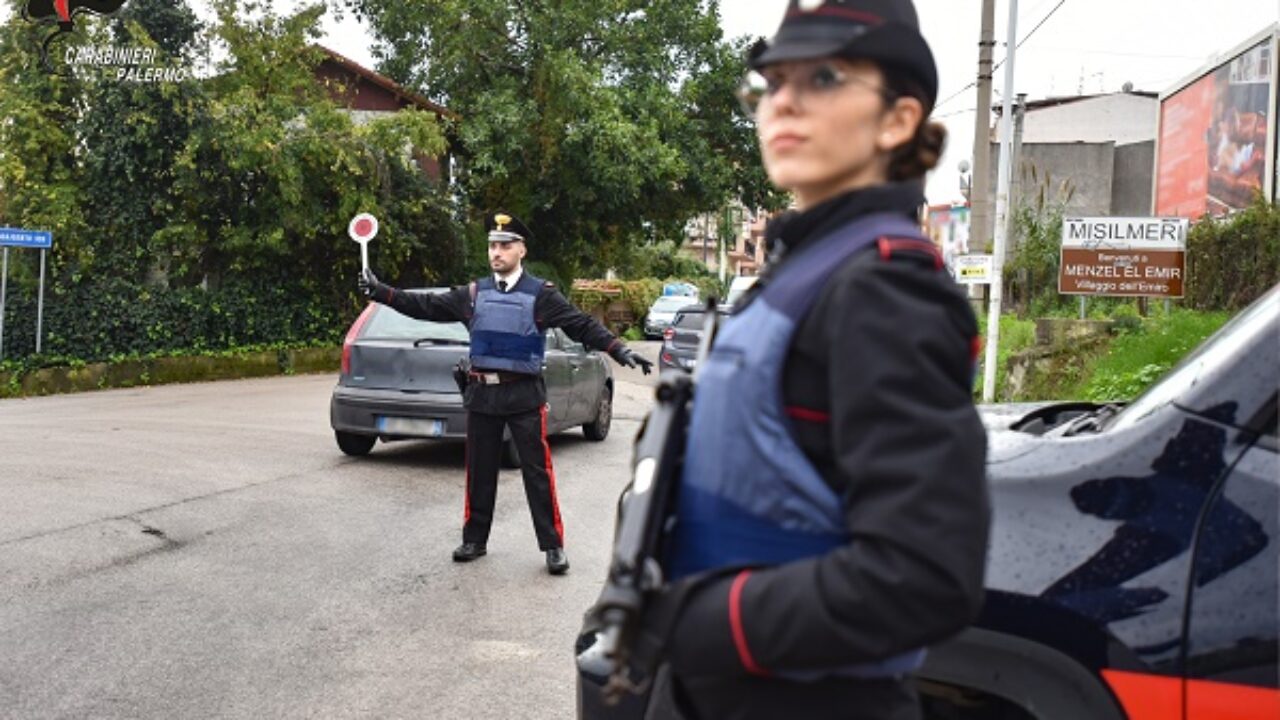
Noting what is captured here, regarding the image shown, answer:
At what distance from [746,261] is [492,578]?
121 meters

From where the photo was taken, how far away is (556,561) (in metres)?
6.92

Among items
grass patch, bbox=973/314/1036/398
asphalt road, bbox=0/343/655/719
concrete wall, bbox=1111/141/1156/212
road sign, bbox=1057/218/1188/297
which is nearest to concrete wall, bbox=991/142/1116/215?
concrete wall, bbox=1111/141/1156/212

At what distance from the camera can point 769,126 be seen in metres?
1.74

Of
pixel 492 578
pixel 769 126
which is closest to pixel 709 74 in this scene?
pixel 492 578

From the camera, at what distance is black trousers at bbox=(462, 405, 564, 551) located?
6.99m

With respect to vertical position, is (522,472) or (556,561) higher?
(522,472)

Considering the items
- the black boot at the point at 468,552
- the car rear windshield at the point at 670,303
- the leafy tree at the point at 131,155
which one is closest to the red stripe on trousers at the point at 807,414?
the black boot at the point at 468,552

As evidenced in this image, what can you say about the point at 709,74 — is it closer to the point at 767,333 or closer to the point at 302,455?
the point at 302,455

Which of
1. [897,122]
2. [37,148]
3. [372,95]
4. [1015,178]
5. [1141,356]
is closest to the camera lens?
[897,122]

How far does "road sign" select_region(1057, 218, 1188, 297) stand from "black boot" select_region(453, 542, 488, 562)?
9.32 m

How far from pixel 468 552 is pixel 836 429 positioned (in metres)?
5.84

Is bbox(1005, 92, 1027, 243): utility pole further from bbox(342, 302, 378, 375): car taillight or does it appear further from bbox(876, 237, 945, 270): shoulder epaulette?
bbox(876, 237, 945, 270): shoulder epaulette

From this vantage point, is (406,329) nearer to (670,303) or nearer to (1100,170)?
(670,303)

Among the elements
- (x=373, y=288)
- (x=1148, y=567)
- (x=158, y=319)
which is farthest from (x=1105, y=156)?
(x=1148, y=567)
